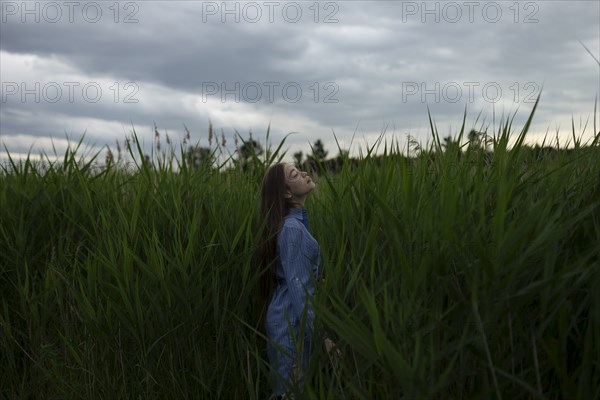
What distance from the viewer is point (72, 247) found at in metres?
4.23

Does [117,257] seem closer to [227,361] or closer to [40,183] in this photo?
[227,361]

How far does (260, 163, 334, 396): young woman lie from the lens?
294 cm

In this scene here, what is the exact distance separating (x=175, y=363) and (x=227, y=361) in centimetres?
28

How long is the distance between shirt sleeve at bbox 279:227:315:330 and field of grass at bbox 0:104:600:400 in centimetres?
14

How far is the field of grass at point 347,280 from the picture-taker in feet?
6.86

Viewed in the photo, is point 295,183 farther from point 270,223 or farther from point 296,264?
point 296,264

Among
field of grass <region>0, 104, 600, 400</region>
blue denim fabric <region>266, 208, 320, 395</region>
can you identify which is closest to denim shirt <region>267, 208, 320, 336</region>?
blue denim fabric <region>266, 208, 320, 395</region>

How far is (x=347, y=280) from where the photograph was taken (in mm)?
2812

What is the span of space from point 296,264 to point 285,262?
84 mm

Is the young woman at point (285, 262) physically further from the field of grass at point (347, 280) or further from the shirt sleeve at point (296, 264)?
the field of grass at point (347, 280)

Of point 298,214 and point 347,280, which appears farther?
point 298,214

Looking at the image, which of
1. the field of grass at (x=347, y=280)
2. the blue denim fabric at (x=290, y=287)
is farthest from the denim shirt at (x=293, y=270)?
the field of grass at (x=347, y=280)

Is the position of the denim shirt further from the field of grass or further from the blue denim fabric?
the field of grass

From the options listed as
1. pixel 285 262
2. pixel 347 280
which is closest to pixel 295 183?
pixel 285 262
